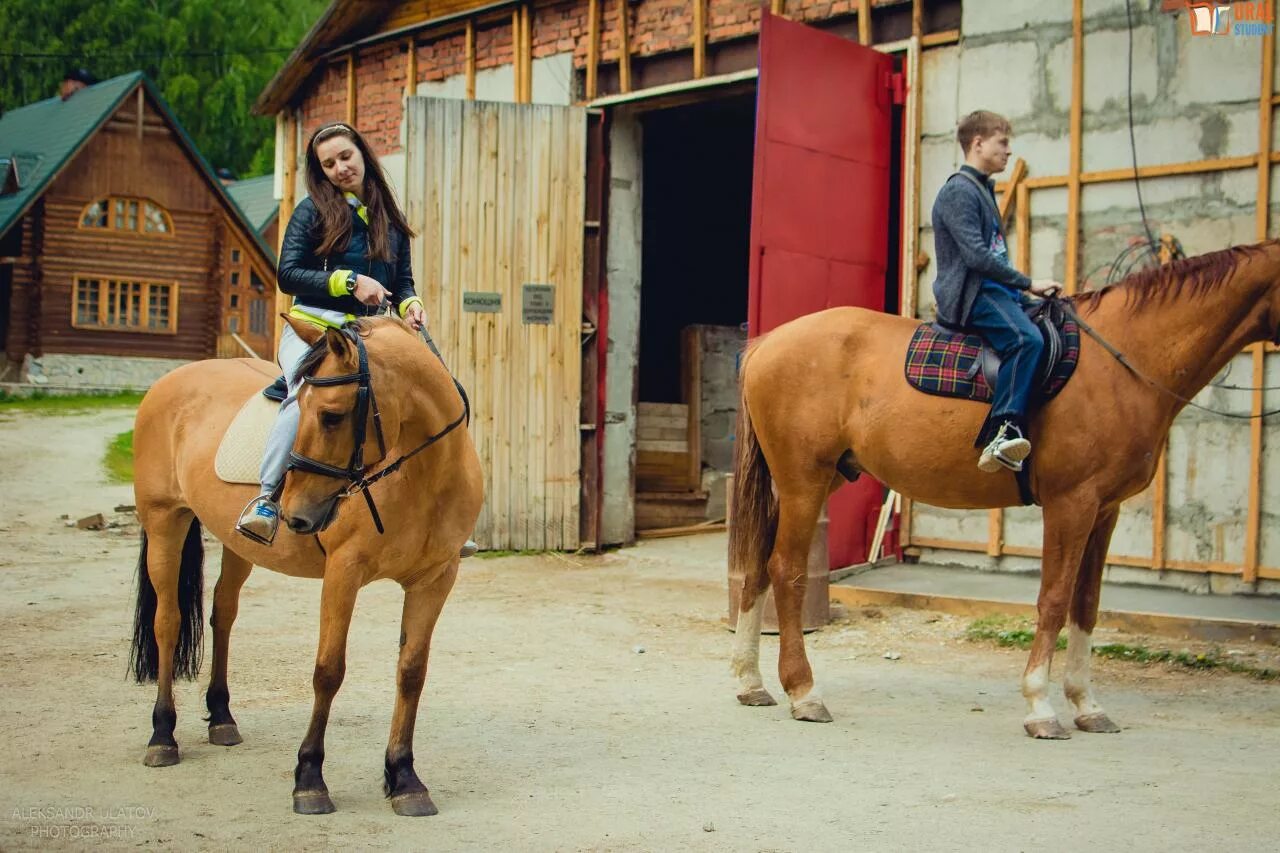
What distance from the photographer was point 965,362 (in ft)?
19.8

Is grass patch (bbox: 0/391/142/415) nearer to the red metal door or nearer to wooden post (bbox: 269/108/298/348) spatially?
wooden post (bbox: 269/108/298/348)

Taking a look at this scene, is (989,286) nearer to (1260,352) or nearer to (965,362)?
(965,362)

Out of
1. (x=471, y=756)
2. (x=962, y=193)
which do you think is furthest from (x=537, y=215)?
(x=471, y=756)

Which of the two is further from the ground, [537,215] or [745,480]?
[537,215]

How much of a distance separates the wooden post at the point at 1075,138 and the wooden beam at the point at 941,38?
89 centimetres

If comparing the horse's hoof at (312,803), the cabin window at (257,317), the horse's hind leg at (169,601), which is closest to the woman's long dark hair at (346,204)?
the horse's hind leg at (169,601)

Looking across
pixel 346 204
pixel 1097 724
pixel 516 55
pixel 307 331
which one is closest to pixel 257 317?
pixel 516 55

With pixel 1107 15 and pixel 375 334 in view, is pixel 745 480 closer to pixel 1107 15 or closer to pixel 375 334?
pixel 375 334

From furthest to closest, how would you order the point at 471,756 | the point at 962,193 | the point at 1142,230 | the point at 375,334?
1. the point at 1142,230
2. the point at 962,193
3. the point at 471,756
4. the point at 375,334

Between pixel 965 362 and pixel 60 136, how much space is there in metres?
33.3

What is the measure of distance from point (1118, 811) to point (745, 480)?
9.02 ft

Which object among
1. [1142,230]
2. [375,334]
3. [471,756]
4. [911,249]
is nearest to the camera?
[375,334]

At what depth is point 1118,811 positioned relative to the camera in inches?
175

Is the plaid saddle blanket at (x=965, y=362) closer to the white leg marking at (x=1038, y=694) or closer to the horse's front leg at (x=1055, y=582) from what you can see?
the horse's front leg at (x=1055, y=582)
